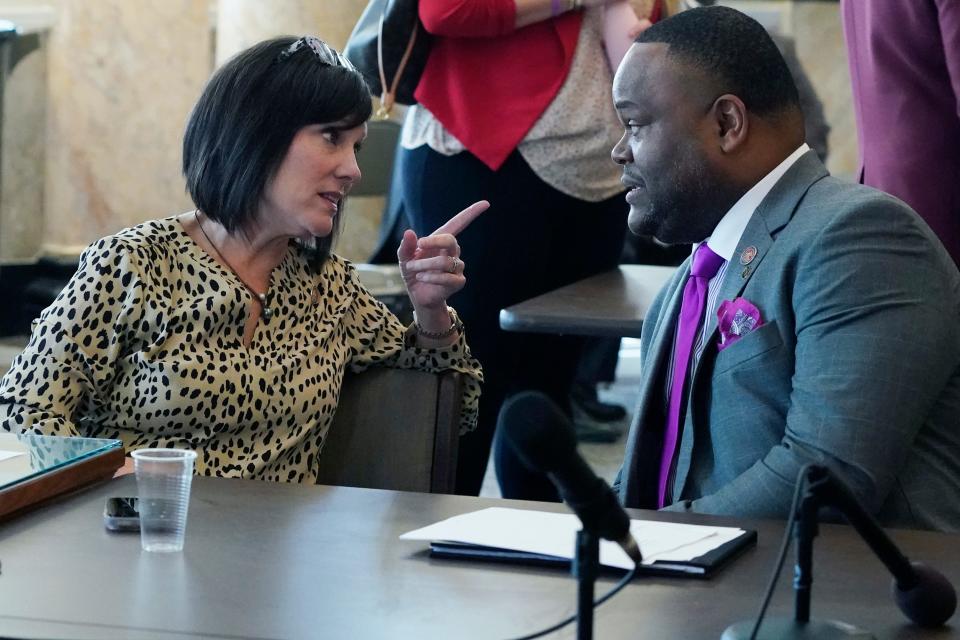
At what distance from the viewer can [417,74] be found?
123 inches

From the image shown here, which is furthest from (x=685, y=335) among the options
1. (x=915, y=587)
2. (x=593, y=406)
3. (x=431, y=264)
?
(x=593, y=406)

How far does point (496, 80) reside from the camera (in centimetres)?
311

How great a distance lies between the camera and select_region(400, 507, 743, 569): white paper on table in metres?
1.58

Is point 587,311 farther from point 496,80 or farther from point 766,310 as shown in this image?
point 766,310

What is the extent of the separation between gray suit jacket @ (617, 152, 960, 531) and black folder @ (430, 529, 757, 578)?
0.98 feet

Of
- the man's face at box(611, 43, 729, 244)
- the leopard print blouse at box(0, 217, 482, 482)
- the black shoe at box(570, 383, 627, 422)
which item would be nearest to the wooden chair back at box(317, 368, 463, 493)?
the leopard print blouse at box(0, 217, 482, 482)

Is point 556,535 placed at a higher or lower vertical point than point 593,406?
higher

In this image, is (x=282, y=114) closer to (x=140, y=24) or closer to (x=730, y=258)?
(x=730, y=258)

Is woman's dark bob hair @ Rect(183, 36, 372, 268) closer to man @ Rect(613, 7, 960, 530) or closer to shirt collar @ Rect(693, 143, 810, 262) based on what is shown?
man @ Rect(613, 7, 960, 530)

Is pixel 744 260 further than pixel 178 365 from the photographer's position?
No

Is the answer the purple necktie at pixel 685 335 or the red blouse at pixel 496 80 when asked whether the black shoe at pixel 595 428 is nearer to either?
the red blouse at pixel 496 80

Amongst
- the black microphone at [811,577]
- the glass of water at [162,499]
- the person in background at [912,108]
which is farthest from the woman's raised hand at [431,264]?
the black microphone at [811,577]

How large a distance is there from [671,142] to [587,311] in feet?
2.02

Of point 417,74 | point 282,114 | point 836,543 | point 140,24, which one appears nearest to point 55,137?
point 140,24
